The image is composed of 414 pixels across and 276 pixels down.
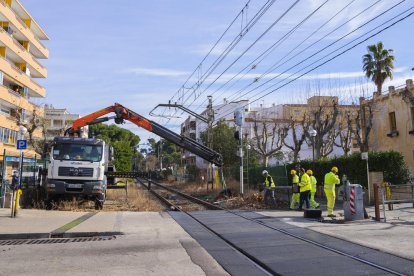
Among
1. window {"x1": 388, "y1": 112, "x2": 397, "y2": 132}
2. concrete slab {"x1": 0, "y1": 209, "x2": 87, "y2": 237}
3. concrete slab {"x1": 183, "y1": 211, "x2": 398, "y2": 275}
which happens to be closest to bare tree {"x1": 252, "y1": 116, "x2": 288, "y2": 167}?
window {"x1": 388, "y1": 112, "x2": 397, "y2": 132}

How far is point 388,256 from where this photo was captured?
A: 327 inches

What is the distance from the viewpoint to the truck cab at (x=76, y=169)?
1825 centimetres

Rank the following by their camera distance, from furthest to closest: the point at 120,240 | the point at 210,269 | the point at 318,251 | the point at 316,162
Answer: the point at 316,162
the point at 120,240
the point at 318,251
the point at 210,269

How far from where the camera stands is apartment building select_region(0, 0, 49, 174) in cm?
4056

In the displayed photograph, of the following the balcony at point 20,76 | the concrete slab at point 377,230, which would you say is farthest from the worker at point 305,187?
the balcony at point 20,76

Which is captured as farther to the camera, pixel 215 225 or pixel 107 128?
pixel 107 128

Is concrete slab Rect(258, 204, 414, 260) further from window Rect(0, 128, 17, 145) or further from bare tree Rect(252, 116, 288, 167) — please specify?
window Rect(0, 128, 17, 145)

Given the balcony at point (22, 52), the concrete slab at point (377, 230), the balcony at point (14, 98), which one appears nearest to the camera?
the concrete slab at point (377, 230)

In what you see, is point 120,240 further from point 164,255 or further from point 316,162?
point 316,162

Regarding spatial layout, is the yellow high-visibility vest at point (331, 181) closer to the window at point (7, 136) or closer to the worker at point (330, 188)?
the worker at point (330, 188)

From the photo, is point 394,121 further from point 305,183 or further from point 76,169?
point 76,169

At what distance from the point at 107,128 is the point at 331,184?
70.8 m

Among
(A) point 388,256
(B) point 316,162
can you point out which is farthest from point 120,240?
(B) point 316,162

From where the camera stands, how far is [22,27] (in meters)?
45.8
